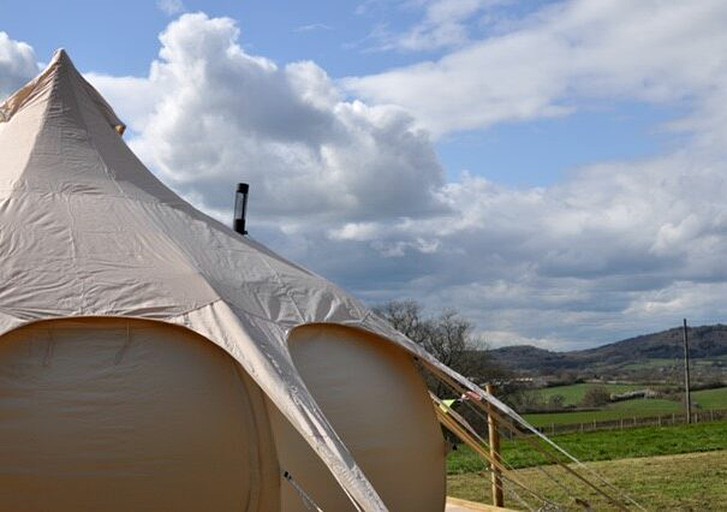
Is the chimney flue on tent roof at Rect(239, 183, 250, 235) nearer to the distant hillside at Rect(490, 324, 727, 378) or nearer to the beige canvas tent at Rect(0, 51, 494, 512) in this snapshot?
the beige canvas tent at Rect(0, 51, 494, 512)

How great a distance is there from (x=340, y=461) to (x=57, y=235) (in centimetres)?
291

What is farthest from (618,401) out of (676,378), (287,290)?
(287,290)

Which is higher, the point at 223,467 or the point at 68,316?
the point at 68,316

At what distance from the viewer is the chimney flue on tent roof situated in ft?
34.5

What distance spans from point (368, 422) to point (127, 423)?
6.57 ft

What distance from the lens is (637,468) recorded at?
57.0 ft

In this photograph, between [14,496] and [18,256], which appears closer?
[14,496]

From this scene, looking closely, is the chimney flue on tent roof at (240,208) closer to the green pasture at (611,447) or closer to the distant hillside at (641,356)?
the green pasture at (611,447)

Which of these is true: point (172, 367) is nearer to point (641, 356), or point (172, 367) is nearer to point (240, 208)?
point (240, 208)

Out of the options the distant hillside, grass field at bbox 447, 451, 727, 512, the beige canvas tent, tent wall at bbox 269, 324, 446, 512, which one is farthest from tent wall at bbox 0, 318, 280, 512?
the distant hillside

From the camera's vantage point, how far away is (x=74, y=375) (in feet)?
22.2

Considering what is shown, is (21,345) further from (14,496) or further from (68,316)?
(14,496)

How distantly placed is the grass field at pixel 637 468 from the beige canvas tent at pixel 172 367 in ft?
7.80

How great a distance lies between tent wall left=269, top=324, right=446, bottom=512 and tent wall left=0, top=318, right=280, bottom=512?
1.03ft
